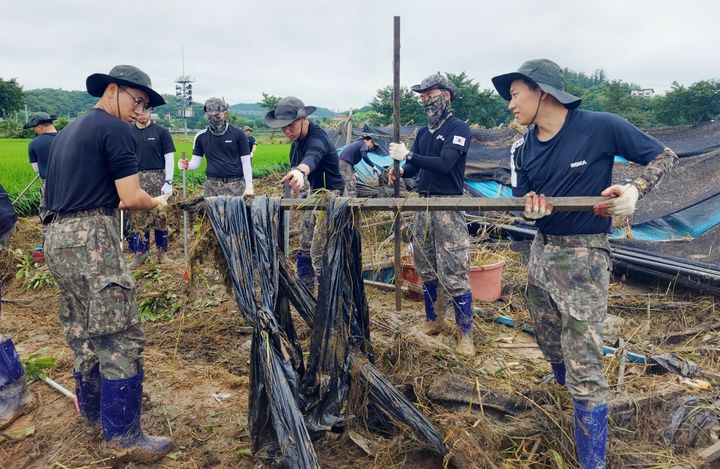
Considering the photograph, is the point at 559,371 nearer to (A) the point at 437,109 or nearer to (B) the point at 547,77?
(B) the point at 547,77

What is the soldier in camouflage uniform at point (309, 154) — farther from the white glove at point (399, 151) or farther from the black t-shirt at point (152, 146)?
the black t-shirt at point (152, 146)

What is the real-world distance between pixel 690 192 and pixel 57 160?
805 centimetres

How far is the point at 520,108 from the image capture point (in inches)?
104

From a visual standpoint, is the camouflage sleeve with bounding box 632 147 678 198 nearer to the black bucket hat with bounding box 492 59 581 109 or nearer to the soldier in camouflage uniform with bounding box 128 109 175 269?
the black bucket hat with bounding box 492 59 581 109

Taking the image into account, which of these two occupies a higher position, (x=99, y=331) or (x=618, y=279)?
(x=99, y=331)

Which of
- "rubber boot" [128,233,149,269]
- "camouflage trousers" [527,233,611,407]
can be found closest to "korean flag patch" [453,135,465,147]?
"camouflage trousers" [527,233,611,407]

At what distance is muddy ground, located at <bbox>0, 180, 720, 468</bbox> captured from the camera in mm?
2717

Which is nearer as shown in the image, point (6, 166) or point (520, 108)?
point (520, 108)

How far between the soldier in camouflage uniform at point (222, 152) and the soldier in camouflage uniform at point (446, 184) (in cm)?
249

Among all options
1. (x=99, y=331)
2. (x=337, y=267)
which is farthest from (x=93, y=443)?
(x=337, y=267)

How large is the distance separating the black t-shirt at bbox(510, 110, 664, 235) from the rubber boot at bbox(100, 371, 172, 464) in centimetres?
239

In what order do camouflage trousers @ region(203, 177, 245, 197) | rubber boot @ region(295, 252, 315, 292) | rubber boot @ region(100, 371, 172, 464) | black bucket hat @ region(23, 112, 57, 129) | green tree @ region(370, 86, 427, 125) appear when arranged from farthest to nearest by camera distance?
green tree @ region(370, 86, 427, 125) → black bucket hat @ region(23, 112, 57, 129) → camouflage trousers @ region(203, 177, 245, 197) → rubber boot @ region(295, 252, 315, 292) → rubber boot @ region(100, 371, 172, 464)

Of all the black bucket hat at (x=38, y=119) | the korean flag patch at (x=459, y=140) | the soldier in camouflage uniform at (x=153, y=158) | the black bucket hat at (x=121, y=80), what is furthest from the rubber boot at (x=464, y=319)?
the black bucket hat at (x=38, y=119)

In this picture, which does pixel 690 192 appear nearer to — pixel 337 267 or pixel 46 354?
pixel 337 267
